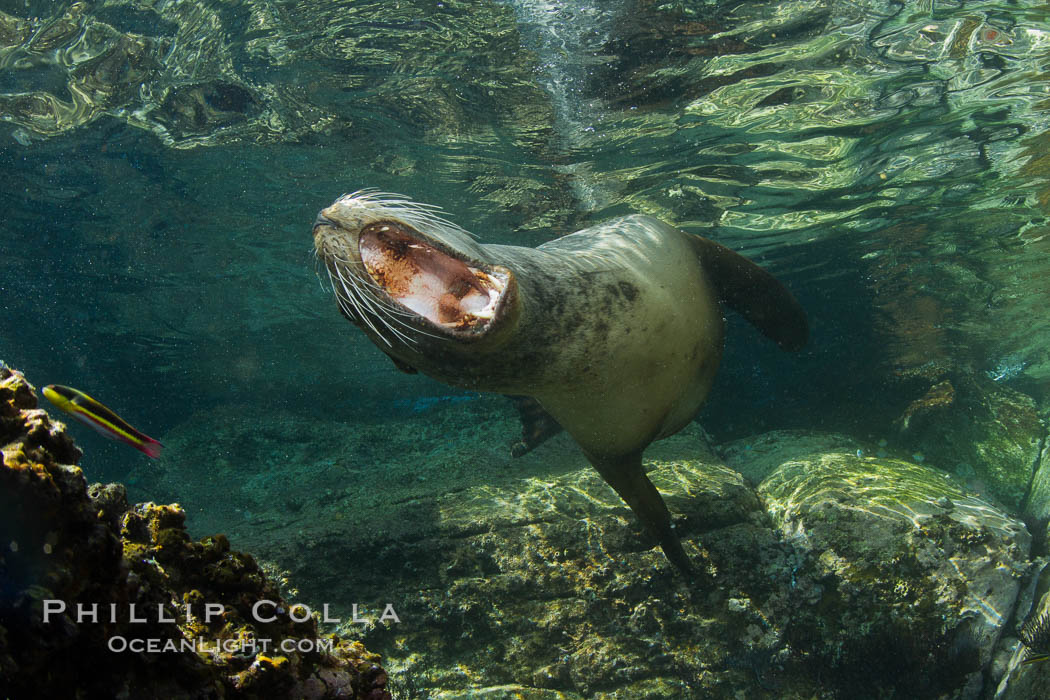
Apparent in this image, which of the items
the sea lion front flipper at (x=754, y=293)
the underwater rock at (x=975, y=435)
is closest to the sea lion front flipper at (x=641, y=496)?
the sea lion front flipper at (x=754, y=293)

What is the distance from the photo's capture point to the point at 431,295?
262 centimetres

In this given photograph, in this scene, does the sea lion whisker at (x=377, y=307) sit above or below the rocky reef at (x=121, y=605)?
above

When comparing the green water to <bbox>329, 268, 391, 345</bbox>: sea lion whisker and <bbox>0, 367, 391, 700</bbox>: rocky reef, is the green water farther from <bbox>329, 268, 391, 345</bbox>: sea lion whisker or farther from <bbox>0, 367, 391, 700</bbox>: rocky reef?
<bbox>0, 367, 391, 700</bbox>: rocky reef

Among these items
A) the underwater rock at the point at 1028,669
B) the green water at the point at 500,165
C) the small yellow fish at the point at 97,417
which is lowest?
the underwater rock at the point at 1028,669

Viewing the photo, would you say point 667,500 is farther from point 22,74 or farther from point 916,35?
point 22,74

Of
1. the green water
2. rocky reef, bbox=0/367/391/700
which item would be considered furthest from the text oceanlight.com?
the green water

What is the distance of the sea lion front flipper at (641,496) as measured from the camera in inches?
166

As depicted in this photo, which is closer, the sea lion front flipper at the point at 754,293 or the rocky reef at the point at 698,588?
the rocky reef at the point at 698,588

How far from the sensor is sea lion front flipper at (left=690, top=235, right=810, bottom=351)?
4.89 meters

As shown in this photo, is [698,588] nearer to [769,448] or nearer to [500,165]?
[769,448]

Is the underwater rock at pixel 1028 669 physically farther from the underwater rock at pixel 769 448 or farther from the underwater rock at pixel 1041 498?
the underwater rock at pixel 769 448

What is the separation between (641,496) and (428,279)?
2775 millimetres

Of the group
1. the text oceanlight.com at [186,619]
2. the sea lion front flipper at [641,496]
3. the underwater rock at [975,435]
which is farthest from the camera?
the underwater rock at [975,435]

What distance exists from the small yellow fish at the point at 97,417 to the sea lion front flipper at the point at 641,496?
9.38 feet
